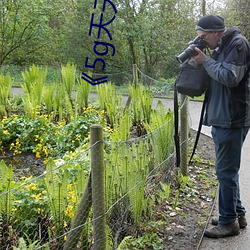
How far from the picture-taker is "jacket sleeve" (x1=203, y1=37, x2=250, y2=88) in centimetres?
276

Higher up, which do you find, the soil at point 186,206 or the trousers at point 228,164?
the trousers at point 228,164

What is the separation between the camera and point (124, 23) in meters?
14.4

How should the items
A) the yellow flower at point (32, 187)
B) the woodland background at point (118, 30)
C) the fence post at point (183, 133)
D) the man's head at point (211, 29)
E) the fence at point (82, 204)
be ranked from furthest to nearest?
1. the woodland background at point (118, 30)
2. the fence post at point (183, 133)
3. the yellow flower at point (32, 187)
4. the man's head at point (211, 29)
5. the fence at point (82, 204)

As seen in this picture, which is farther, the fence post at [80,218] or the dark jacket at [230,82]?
the dark jacket at [230,82]

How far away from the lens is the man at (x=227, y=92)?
2803 mm

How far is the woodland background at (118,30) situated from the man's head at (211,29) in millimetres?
11511

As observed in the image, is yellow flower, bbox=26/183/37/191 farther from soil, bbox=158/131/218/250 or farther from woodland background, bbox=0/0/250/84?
woodland background, bbox=0/0/250/84

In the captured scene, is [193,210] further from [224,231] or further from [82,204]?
[82,204]

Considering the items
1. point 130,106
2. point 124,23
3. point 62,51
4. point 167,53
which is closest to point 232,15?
point 167,53

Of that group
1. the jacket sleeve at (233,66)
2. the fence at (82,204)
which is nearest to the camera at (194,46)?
the jacket sleeve at (233,66)

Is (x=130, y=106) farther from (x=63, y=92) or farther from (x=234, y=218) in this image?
(x=234, y=218)

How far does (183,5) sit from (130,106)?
438 inches

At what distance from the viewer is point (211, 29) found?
2.94 meters

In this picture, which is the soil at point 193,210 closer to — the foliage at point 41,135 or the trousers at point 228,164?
the trousers at point 228,164
